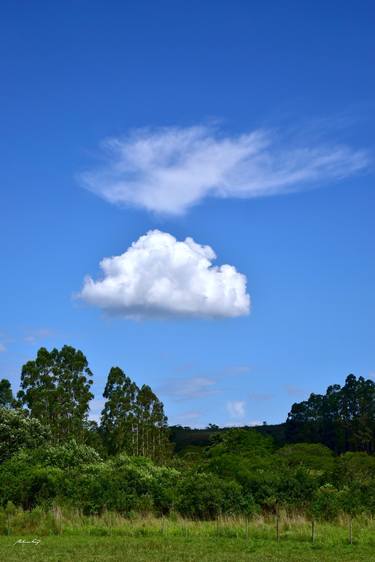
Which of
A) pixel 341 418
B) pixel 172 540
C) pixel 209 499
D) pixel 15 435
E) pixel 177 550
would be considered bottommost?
pixel 177 550

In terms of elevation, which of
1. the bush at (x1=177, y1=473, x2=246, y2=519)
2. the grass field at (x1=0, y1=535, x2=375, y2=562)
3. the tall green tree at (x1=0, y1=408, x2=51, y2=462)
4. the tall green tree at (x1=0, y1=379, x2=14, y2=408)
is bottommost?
the grass field at (x1=0, y1=535, x2=375, y2=562)

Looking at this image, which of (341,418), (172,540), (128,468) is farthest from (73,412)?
(341,418)

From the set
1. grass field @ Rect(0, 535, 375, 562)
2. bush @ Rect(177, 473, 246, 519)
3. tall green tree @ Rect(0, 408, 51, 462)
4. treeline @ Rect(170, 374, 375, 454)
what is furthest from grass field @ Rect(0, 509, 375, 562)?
treeline @ Rect(170, 374, 375, 454)

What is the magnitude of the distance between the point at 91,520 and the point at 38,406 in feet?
135

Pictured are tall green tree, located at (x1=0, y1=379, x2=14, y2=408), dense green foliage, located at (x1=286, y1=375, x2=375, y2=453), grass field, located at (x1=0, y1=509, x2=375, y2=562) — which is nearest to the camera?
grass field, located at (x1=0, y1=509, x2=375, y2=562)

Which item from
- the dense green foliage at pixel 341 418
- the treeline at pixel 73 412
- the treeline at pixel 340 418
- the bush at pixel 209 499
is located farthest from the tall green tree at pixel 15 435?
the dense green foliage at pixel 341 418

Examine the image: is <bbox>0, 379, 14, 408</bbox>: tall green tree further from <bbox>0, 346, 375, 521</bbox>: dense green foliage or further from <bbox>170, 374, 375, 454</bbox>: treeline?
<bbox>170, 374, 375, 454</bbox>: treeline

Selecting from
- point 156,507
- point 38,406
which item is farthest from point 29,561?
point 38,406

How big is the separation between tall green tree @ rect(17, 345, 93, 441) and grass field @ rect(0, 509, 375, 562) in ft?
128

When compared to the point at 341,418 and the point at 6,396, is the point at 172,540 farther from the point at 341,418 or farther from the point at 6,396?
the point at 341,418

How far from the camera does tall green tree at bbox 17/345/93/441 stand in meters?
80.8

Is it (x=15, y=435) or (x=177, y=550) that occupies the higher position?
(x=15, y=435)

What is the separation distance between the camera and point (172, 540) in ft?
111

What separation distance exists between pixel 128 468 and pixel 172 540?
15.8m
